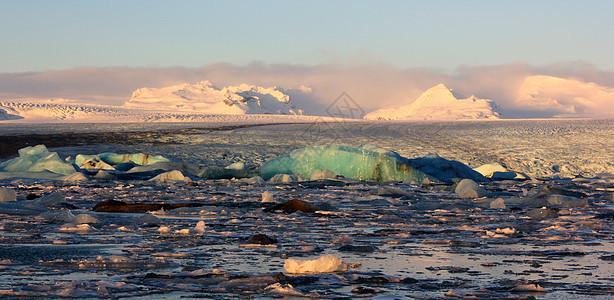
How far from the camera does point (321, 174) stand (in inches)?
594

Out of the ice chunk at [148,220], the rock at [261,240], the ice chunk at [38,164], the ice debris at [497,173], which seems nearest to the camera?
the rock at [261,240]

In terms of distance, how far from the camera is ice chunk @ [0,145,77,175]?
16.1m

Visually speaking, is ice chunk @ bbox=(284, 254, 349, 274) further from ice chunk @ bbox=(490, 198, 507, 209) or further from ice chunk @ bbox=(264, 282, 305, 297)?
ice chunk @ bbox=(490, 198, 507, 209)

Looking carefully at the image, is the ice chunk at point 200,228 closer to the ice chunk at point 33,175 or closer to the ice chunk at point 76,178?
the ice chunk at point 76,178

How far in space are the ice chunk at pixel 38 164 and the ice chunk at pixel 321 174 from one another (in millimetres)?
5497

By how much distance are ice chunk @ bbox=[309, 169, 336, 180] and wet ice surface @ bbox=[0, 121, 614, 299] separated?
8.56 feet

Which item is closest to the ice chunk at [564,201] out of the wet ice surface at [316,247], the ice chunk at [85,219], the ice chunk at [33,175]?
the wet ice surface at [316,247]

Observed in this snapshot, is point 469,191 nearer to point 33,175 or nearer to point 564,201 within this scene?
point 564,201

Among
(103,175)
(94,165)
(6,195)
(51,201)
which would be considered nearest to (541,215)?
(51,201)

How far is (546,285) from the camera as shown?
3.75m

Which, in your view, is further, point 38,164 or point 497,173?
point 497,173

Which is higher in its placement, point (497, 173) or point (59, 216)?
point (59, 216)

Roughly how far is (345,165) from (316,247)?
1054cm

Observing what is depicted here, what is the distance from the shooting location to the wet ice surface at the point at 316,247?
368 cm
